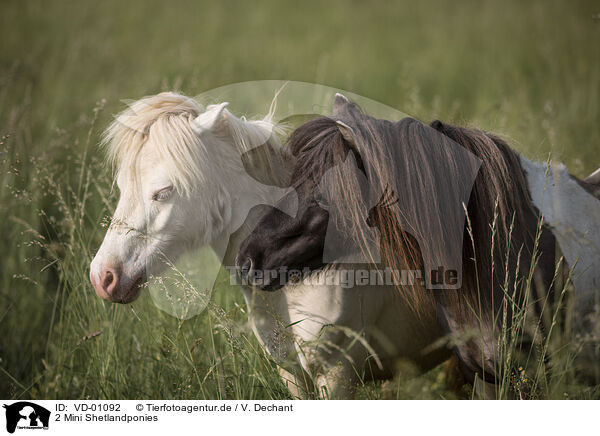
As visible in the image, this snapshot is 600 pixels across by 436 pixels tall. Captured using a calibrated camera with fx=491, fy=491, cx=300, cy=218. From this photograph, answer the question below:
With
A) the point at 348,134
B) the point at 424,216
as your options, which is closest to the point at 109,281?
the point at 348,134

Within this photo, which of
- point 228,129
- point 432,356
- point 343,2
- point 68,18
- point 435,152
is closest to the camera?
point 435,152

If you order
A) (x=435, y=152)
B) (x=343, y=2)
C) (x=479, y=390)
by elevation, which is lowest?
(x=479, y=390)

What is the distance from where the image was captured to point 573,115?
322cm

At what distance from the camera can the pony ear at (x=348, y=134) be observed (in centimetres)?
124

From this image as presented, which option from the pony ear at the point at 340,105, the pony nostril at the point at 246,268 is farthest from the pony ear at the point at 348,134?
the pony nostril at the point at 246,268

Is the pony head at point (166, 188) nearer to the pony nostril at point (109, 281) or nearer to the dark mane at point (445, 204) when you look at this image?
the pony nostril at point (109, 281)

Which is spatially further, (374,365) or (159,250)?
(374,365)

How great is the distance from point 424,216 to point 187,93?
1176 millimetres

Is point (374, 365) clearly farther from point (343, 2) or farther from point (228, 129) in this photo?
point (343, 2)

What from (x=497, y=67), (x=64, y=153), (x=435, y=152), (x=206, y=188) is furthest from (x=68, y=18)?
(x=435, y=152)

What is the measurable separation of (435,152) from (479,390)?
0.78 meters
